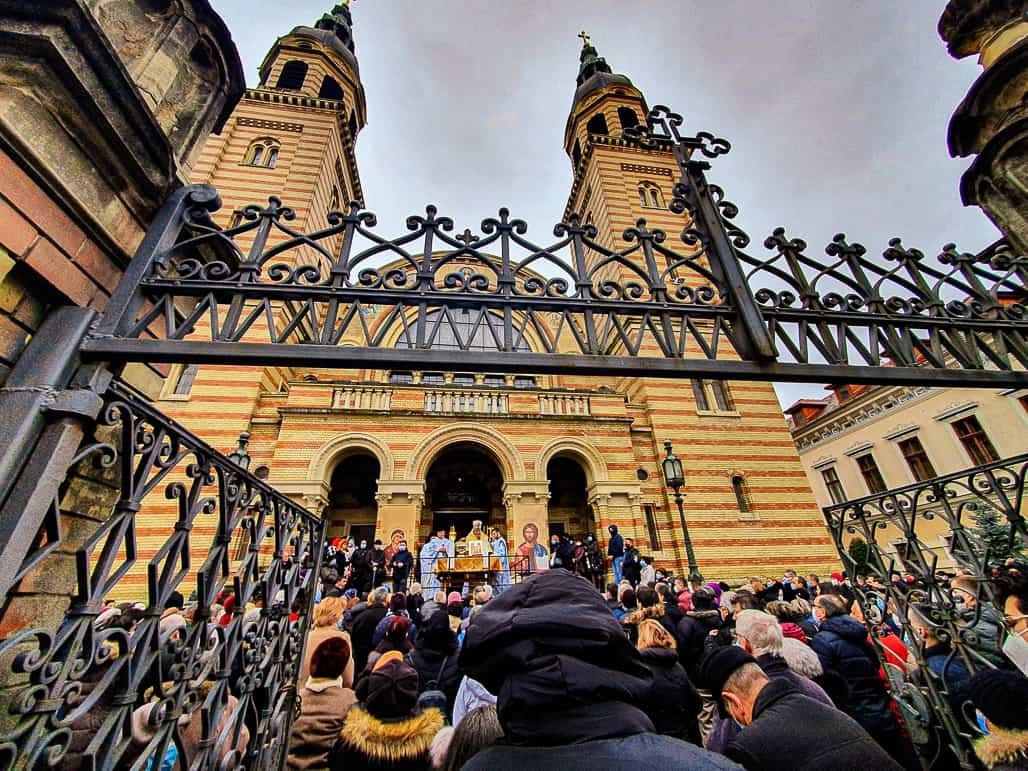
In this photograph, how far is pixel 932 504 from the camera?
9.56 ft

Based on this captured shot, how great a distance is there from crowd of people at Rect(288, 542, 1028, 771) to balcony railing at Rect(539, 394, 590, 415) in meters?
8.51

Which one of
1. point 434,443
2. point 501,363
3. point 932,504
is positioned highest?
point 434,443

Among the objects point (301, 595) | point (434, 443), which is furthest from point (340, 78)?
point (301, 595)

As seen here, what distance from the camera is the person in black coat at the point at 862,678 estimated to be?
328 centimetres

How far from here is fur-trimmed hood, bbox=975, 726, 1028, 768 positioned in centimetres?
219

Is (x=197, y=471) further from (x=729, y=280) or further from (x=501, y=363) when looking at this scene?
(x=729, y=280)

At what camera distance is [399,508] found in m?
11.3

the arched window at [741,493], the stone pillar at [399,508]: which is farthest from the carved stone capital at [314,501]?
the arched window at [741,493]

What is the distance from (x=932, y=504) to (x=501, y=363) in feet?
10.4

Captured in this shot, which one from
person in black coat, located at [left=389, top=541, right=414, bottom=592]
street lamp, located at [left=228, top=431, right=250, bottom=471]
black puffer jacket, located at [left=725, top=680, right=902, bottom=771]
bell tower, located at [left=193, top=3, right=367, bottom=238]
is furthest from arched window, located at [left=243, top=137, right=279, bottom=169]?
black puffer jacket, located at [left=725, top=680, right=902, bottom=771]

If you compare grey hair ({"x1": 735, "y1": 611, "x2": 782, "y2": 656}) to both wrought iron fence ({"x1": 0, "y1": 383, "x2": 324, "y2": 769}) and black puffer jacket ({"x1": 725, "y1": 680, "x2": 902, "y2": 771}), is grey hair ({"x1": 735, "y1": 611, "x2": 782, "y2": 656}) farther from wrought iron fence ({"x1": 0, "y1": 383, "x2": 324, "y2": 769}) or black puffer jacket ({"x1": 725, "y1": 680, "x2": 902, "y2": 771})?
wrought iron fence ({"x1": 0, "y1": 383, "x2": 324, "y2": 769})

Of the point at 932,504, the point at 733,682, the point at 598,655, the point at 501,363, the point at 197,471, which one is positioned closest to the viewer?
the point at 598,655

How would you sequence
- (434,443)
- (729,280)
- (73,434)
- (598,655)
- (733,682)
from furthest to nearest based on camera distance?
(434,443) < (729,280) < (733,682) < (73,434) < (598,655)

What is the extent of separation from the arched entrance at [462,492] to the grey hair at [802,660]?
1097 cm
